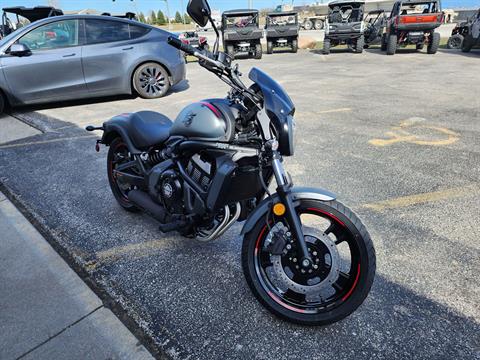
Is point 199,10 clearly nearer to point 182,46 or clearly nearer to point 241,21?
point 182,46

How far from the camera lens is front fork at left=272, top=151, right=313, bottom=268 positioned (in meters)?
1.93

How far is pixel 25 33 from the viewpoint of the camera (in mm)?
6613

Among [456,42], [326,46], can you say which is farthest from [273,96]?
[456,42]

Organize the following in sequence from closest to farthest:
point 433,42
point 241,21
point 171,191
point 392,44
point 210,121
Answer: point 210,121 < point 171,191 < point 433,42 < point 392,44 < point 241,21

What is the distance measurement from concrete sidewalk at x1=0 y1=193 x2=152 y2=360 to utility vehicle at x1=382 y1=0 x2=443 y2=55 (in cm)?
1460

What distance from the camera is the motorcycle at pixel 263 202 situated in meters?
1.95

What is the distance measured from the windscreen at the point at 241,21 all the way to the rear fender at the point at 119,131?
45.1 ft

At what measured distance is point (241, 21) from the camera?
15773mm

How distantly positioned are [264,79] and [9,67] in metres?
6.35

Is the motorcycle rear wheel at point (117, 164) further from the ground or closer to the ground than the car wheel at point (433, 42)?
closer to the ground

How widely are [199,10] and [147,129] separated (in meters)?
1.21

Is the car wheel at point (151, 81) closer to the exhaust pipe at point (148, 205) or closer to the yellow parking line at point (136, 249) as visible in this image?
the exhaust pipe at point (148, 205)

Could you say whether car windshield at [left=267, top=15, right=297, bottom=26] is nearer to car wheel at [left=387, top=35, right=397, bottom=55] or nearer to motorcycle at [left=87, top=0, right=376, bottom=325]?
car wheel at [left=387, top=35, right=397, bottom=55]

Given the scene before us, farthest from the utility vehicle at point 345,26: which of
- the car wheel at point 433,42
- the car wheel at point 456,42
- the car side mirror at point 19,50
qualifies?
the car side mirror at point 19,50
